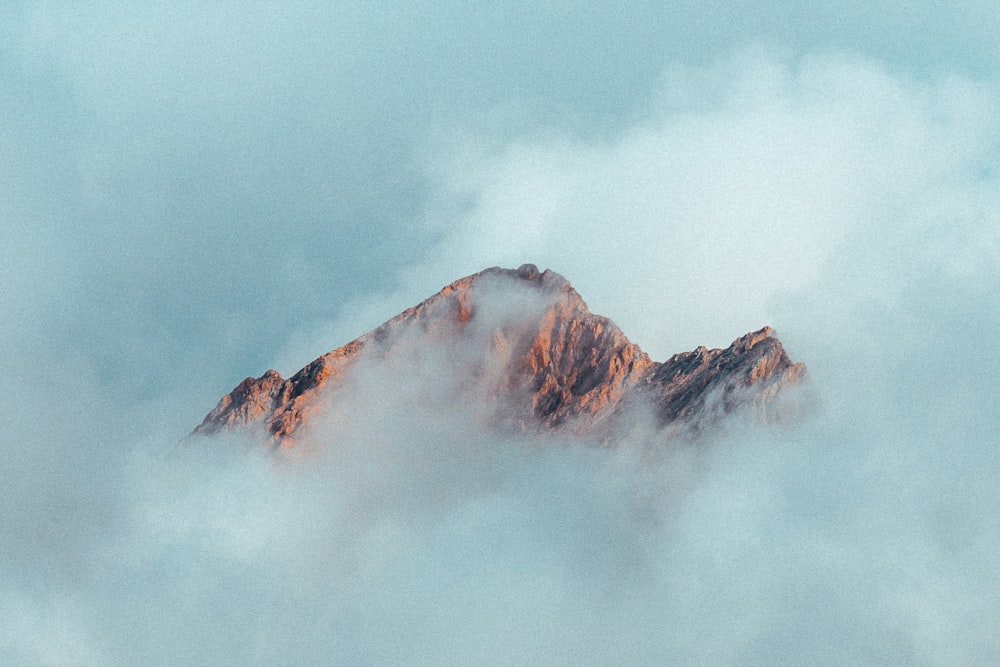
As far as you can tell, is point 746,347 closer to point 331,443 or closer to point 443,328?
point 443,328

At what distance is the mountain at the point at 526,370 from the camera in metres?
148

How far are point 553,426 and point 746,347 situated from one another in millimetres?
27349

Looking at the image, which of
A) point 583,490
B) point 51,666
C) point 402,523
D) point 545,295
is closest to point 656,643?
point 583,490

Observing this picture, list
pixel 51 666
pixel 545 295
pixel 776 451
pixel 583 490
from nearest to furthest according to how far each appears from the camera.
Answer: pixel 776 451 → pixel 583 490 → pixel 545 295 → pixel 51 666

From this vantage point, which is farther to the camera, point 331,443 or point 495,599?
point 495,599

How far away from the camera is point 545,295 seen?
169 metres

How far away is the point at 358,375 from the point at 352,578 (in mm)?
29058

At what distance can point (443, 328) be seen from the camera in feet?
571

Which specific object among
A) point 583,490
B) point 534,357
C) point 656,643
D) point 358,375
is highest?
point 358,375

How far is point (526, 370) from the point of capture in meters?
165

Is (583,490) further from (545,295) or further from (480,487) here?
(545,295)

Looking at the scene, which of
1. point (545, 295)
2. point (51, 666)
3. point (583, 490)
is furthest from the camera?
point (51, 666)

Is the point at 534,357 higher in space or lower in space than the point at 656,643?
higher

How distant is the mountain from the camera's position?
148250mm
